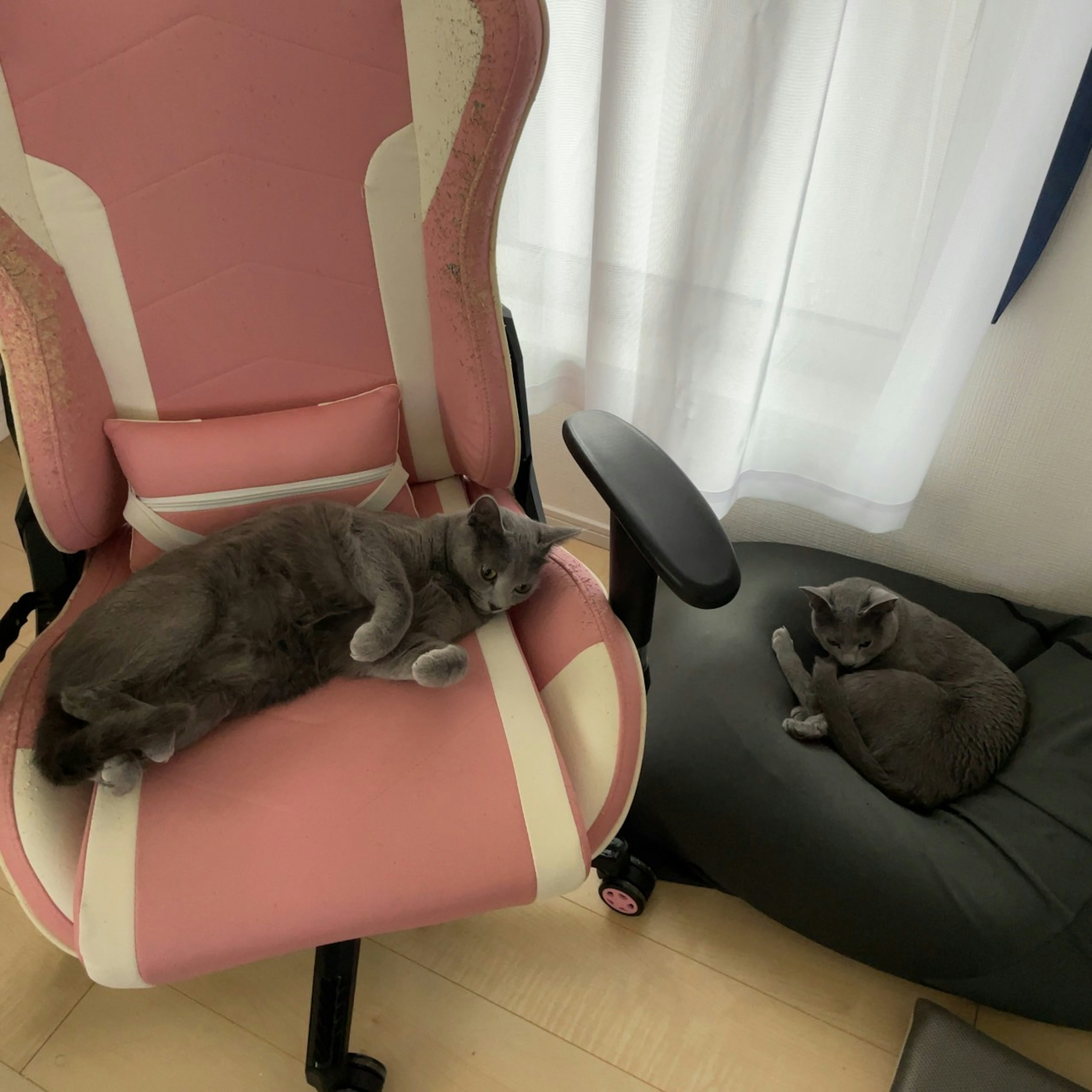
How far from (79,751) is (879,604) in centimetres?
115

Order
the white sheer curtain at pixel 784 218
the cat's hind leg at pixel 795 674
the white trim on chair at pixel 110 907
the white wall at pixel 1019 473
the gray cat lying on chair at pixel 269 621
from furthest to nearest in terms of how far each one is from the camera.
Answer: the cat's hind leg at pixel 795 674 → the white wall at pixel 1019 473 → the white sheer curtain at pixel 784 218 → the gray cat lying on chair at pixel 269 621 → the white trim on chair at pixel 110 907

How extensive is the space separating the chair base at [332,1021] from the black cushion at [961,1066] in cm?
76

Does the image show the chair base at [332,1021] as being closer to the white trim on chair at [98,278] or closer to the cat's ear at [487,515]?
the cat's ear at [487,515]

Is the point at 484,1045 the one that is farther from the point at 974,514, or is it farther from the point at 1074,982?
the point at 974,514

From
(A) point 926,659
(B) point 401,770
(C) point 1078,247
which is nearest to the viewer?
(B) point 401,770

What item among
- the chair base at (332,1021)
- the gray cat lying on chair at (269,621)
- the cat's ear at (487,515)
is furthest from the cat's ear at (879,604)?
the chair base at (332,1021)

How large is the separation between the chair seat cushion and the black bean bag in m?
0.37

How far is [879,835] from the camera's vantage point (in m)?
1.15

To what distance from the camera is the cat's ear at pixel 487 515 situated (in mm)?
1024

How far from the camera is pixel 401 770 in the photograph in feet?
2.87

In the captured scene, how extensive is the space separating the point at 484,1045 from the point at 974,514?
49.3 inches

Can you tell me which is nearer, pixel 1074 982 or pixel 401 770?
pixel 401 770

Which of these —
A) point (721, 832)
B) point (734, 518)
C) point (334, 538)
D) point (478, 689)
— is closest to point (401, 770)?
point (478, 689)

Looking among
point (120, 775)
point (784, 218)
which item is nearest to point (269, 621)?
point (120, 775)
